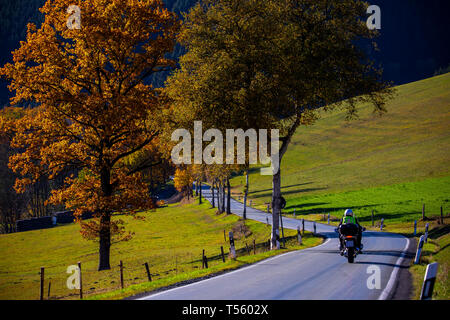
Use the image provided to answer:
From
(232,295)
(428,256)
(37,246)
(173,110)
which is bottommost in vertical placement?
(37,246)

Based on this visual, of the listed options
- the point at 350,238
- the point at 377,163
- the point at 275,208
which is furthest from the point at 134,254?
the point at 377,163

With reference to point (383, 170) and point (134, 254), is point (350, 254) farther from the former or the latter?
point (383, 170)

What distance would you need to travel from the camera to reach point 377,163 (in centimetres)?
8375

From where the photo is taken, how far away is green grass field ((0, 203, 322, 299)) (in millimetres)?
21402

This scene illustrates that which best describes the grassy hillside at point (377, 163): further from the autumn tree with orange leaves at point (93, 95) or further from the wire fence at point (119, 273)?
the autumn tree with orange leaves at point (93, 95)

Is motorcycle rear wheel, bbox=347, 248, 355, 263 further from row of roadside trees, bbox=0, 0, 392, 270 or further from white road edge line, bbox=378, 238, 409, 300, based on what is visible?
row of roadside trees, bbox=0, 0, 392, 270

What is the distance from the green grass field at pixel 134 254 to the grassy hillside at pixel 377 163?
46.6ft

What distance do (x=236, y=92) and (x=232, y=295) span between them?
14.1 metres

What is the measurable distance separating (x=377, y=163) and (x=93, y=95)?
70909 mm

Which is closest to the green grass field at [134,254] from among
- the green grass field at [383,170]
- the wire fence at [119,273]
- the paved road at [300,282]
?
the wire fence at [119,273]

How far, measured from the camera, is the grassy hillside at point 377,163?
56250mm

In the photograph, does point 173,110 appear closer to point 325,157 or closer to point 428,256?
point 428,256

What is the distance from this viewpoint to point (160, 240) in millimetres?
47062
